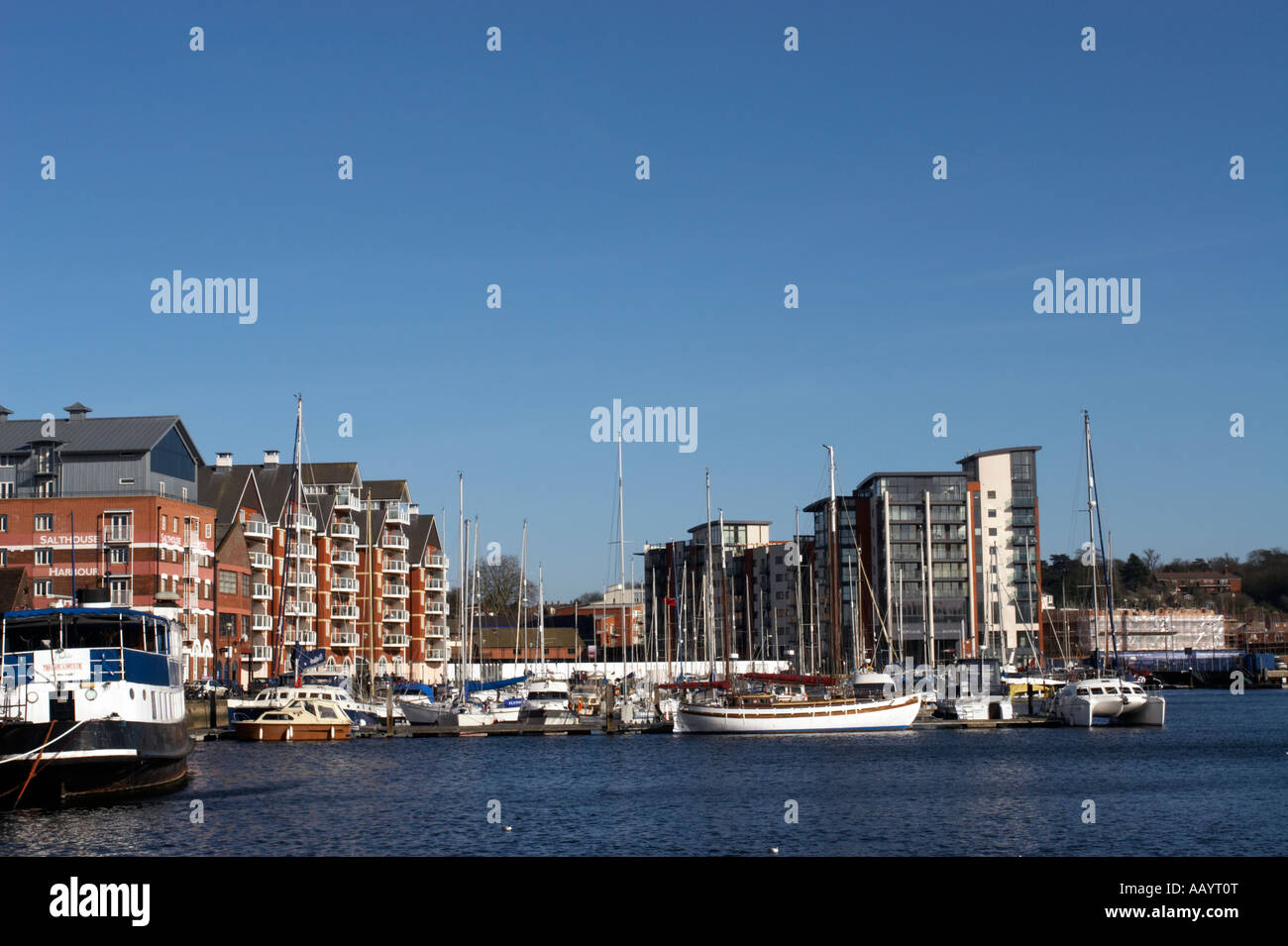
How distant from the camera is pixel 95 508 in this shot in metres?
93.3

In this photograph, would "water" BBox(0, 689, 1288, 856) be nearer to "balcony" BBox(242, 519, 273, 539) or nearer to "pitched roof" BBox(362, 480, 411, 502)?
"balcony" BBox(242, 519, 273, 539)

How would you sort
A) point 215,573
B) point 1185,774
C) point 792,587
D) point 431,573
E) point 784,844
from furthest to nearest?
point 792,587
point 431,573
point 215,573
point 1185,774
point 784,844

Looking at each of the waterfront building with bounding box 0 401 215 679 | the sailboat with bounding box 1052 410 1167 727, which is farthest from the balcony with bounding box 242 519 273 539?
the sailboat with bounding box 1052 410 1167 727

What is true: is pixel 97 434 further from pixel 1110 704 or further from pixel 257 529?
pixel 1110 704

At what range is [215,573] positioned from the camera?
93.5m

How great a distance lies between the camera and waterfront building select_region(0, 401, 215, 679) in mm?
92688

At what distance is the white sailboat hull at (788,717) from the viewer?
247 ft

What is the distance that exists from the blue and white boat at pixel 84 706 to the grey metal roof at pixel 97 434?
52228mm

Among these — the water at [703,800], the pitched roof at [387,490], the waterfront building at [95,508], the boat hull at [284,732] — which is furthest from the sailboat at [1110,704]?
the pitched roof at [387,490]

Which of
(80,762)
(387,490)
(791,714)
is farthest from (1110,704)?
(387,490)
